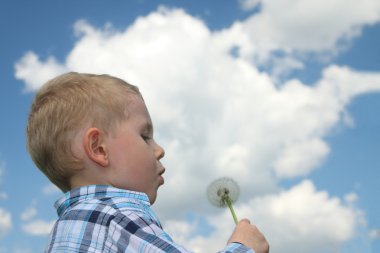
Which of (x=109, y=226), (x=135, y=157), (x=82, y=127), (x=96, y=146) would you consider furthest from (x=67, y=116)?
(x=109, y=226)

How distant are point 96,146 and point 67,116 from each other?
200mm

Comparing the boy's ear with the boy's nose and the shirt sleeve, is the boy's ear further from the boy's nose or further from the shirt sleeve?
the shirt sleeve

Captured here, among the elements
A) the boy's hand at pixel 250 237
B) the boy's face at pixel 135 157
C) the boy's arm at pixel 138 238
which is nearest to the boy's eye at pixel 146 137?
the boy's face at pixel 135 157

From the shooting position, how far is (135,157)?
7.50 feet

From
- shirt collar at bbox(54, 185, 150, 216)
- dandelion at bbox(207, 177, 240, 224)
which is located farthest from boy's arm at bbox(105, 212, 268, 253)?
dandelion at bbox(207, 177, 240, 224)

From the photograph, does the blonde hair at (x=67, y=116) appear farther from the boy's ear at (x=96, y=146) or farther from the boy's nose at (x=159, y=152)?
the boy's nose at (x=159, y=152)

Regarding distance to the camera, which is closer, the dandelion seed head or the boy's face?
the boy's face

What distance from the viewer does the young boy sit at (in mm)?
2018

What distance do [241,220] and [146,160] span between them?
514 mm

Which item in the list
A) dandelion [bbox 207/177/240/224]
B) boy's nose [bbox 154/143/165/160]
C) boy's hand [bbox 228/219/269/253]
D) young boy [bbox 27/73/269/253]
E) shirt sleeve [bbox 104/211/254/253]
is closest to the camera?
shirt sleeve [bbox 104/211/254/253]

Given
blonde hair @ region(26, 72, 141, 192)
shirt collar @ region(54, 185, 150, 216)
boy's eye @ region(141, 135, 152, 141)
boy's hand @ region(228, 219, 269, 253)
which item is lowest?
boy's hand @ region(228, 219, 269, 253)

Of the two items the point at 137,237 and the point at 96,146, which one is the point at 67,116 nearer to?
the point at 96,146

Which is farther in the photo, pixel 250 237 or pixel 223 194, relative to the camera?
pixel 223 194

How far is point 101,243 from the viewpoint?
196 cm
